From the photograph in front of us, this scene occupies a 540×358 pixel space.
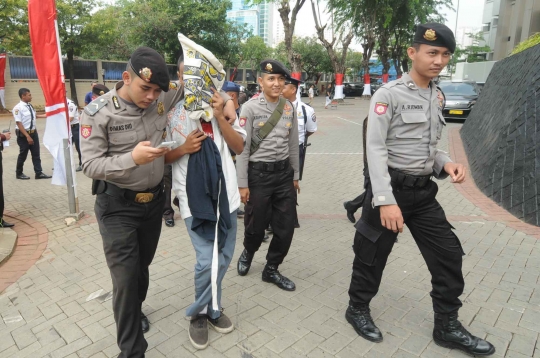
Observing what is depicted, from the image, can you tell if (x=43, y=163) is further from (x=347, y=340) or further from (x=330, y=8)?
(x=330, y=8)

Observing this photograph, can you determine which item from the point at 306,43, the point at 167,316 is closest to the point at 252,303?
the point at 167,316

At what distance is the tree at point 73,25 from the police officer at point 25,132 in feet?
54.5

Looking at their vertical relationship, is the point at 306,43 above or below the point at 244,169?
above

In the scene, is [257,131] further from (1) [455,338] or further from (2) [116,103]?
(1) [455,338]

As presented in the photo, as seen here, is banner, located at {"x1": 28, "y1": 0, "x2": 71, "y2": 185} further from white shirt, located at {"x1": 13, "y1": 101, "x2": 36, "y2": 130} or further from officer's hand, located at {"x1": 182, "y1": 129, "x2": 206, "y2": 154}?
officer's hand, located at {"x1": 182, "y1": 129, "x2": 206, "y2": 154}

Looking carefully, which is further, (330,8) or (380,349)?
(330,8)

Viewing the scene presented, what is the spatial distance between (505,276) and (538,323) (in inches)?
31.6

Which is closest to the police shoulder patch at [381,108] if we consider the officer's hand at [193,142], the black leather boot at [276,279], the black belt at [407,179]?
the black belt at [407,179]

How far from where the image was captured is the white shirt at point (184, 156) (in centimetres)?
262

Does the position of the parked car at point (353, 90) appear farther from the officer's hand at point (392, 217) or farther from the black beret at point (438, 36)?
the officer's hand at point (392, 217)

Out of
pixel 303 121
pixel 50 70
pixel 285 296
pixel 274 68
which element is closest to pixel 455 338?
pixel 285 296

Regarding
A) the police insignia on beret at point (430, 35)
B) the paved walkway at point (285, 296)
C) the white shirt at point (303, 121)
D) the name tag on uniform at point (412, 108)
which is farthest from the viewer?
the white shirt at point (303, 121)

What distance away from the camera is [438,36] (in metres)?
2.48

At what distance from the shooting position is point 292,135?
3.69 m
